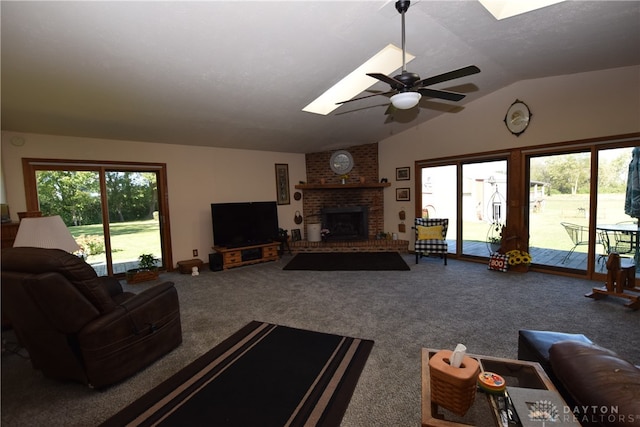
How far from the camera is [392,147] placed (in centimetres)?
639

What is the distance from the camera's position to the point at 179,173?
5.29 m

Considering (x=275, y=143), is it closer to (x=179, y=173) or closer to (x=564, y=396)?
(x=179, y=173)

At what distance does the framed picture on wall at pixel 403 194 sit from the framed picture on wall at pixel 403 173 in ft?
0.80

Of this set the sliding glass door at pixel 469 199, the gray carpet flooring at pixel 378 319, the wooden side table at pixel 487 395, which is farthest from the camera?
the sliding glass door at pixel 469 199

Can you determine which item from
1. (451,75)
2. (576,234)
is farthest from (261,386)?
(576,234)

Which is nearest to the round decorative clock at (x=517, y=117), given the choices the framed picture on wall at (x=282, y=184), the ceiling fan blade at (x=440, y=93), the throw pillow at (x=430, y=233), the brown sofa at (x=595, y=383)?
the throw pillow at (x=430, y=233)

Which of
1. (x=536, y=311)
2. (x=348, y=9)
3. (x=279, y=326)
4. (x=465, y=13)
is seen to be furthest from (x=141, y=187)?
(x=536, y=311)

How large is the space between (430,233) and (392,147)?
2.17 metres

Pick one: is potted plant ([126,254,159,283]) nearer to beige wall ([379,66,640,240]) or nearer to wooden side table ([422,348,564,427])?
wooden side table ([422,348,564,427])

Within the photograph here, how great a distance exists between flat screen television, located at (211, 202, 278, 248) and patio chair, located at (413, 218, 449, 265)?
9.61 ft

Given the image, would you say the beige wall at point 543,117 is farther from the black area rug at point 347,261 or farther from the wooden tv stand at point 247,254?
the wooden tv stand at point 247,254

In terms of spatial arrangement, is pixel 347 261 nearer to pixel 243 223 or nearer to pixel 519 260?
pixel 243 223

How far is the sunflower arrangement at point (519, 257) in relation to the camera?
461 cm

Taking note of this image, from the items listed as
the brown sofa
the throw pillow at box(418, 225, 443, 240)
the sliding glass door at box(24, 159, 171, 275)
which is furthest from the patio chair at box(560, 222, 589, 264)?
the sliding glass door at box(24, 159, 171, 275)
